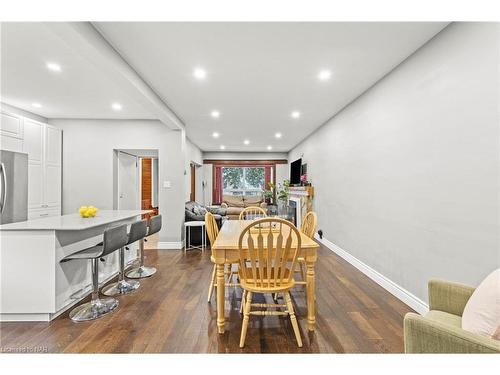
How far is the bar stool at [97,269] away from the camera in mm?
2139

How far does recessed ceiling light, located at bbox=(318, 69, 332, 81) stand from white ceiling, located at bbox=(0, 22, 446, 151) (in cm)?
6

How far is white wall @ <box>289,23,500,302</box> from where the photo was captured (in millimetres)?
1670

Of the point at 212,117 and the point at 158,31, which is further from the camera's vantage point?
the point at 212,117

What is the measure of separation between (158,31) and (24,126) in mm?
3287

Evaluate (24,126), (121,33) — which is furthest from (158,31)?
(24,126)

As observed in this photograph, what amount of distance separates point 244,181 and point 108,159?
18.9 feet

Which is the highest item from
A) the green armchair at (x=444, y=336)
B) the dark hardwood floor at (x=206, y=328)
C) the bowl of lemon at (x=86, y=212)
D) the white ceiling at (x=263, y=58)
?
the white ceiling at (x=263, y=58)

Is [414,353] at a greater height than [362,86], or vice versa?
[362,86]

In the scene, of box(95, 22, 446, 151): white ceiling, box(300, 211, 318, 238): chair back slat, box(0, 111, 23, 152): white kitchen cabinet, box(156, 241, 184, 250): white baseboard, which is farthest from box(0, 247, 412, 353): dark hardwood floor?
box(0, 111, 23, 152): white kitchen cabinet

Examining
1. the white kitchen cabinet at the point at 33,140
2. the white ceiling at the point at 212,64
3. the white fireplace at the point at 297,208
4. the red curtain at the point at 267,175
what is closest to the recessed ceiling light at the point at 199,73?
Result: the white ceiling at the point at 212,64

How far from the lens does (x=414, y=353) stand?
112 centimetres

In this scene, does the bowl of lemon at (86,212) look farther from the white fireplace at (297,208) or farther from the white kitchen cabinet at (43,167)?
the white fireplace at (297,208)

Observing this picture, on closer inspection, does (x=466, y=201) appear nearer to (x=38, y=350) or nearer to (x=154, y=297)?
(x=154, y=297)
